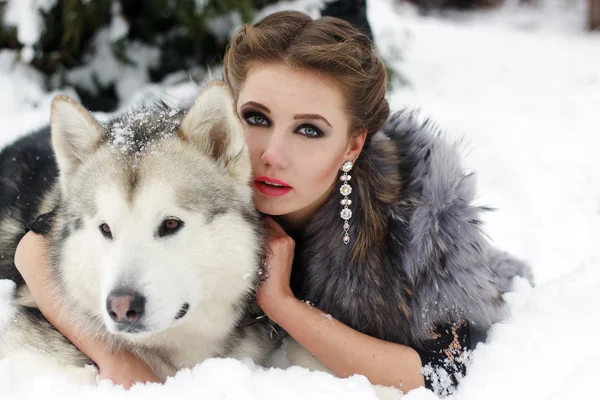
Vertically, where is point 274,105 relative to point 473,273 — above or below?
above

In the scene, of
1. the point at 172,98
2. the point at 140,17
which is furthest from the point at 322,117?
the point at 140,17

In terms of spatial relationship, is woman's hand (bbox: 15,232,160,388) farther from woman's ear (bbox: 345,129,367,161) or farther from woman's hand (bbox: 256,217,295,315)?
woman's ear (bbox: 345,129,367,161)

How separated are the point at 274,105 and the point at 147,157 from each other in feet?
1.67

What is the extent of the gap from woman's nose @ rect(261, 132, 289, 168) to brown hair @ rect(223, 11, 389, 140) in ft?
0.89

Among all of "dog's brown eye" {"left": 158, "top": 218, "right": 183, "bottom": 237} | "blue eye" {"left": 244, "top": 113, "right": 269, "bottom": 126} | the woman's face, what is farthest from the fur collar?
"dog's brown eye" {"left": 158, "top": 218, "right": 183, "bottom": 237}

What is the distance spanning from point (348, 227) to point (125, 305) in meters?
0.94

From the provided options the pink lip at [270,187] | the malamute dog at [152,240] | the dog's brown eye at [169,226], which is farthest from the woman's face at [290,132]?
the dog's brown eye at [169,226]

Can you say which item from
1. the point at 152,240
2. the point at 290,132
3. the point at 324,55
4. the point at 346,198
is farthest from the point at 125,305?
the point at 324,55

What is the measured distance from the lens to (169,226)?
1786 mm

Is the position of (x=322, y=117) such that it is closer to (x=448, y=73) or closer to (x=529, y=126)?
(x=529, y=126)

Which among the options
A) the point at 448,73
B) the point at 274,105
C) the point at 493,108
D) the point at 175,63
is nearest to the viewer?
the point at 274,105

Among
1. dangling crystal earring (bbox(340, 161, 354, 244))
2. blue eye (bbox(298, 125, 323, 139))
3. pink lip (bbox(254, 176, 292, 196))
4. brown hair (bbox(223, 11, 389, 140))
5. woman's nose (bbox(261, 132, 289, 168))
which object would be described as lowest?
dangling crystal earring (bbox(340, 161, 354, 244))

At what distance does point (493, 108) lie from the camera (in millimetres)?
5848

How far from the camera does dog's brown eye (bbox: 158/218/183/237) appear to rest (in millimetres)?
1774
